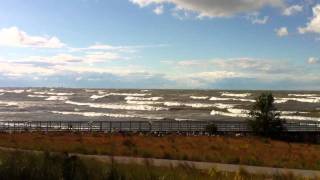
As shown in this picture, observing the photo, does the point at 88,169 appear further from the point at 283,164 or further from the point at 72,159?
the point at 283,164

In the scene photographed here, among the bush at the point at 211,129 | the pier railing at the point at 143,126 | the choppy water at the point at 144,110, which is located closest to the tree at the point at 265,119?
the pier railing at the point at 143,126

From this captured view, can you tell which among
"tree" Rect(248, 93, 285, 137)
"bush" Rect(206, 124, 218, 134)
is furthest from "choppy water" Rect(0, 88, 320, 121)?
"tree" Rect(248, 93, 285, 137)

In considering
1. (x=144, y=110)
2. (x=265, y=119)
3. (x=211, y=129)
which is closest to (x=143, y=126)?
(x=211, y=129)

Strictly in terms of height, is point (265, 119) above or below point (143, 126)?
above

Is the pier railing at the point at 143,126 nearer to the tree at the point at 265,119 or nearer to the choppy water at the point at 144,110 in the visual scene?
the tree at the point at 265,119

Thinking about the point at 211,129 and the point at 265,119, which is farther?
the point at 211,129

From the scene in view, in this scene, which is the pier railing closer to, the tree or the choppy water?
the tree

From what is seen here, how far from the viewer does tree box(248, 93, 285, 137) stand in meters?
49.2

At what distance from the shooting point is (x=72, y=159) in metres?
8.77

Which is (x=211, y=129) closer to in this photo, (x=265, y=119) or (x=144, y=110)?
(x=265, y=119)

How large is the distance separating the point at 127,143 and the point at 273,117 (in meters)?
20.1

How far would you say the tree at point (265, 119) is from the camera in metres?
49.2

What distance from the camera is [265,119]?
49312 mm

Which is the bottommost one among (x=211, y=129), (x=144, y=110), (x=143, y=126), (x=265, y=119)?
(x=144, y=110)
